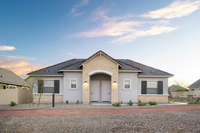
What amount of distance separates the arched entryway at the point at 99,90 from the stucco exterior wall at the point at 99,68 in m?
1.86

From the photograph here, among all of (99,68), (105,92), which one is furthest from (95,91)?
(99,68)

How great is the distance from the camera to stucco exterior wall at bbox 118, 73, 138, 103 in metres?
18.9

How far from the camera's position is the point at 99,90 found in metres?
19.7

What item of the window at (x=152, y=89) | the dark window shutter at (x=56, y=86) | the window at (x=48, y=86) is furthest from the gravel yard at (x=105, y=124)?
the window at (x=152, y=89)

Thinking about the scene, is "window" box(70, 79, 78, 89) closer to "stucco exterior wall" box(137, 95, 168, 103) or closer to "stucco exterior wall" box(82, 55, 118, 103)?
"stucco exterior wall" box(82, 55, 118, 103)

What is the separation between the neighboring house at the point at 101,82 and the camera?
1802cm

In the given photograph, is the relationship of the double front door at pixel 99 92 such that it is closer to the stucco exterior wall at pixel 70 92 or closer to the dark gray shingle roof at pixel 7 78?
the stucco exterior wall at pixel 70 92

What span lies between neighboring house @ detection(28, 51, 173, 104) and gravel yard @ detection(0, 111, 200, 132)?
26.3ft

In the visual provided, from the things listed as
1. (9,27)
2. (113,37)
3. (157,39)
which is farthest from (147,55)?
(9,27)

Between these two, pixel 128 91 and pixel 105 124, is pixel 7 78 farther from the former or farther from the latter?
pixel 105 124

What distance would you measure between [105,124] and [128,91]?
1050 centimetres

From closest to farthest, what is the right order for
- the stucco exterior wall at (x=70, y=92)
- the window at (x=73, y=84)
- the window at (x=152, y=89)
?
the stucco exterior wall at (x=70, y=92), the window at (x=73, y=84), the window at (x=152, y=89)

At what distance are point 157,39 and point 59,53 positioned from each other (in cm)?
1115

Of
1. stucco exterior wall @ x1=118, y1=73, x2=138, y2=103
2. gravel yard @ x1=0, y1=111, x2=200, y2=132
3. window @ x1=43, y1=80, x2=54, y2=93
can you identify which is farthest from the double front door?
gravel yard @ x1=0, y1=111, x2=200, y2=132
